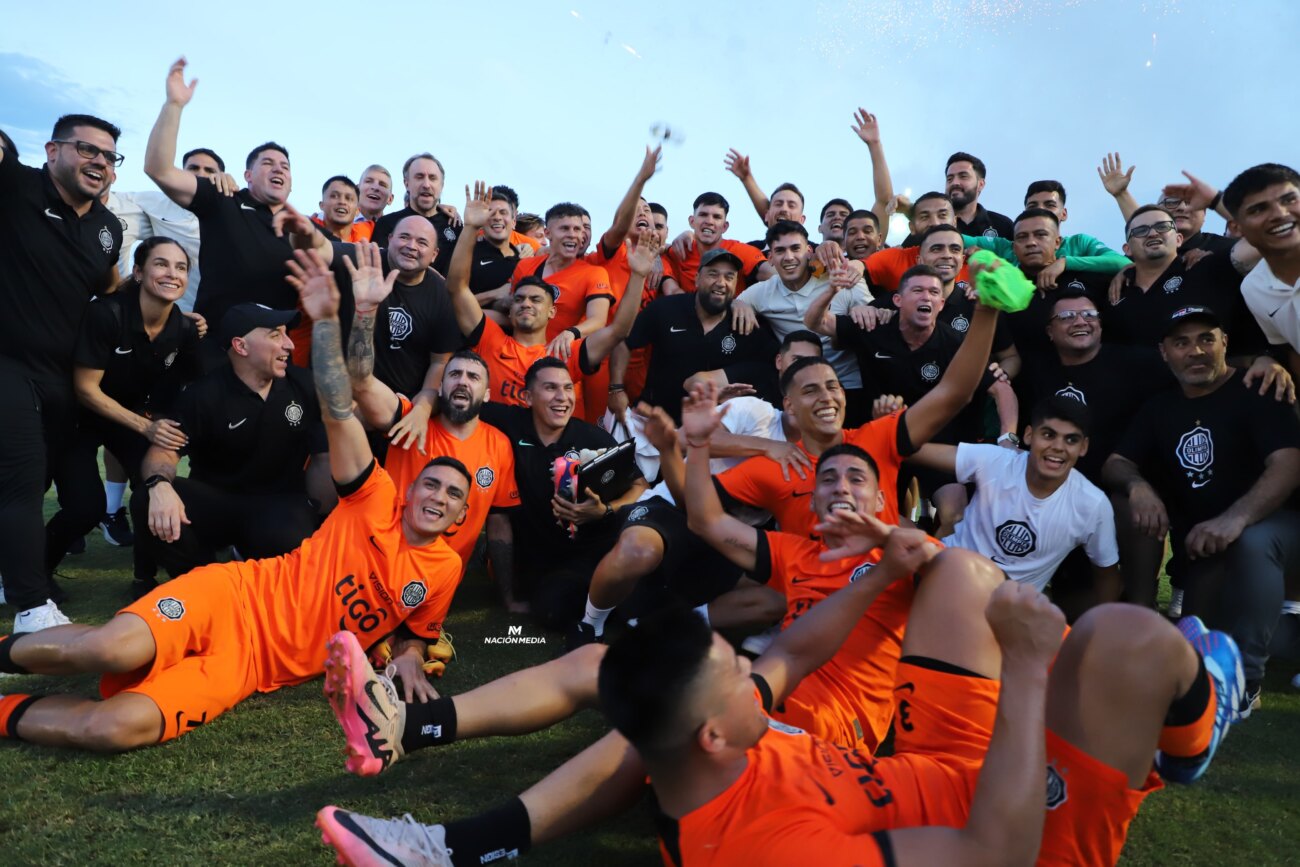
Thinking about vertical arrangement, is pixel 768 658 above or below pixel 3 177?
below

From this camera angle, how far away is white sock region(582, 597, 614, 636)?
5141 millimetres

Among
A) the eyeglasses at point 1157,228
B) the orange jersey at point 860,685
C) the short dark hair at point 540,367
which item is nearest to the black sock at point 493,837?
the orange jersey at point 860,685

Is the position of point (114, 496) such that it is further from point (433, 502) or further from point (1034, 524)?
point (1034, 524)

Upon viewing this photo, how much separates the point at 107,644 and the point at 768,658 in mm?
2880

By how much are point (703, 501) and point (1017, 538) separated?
1.99m

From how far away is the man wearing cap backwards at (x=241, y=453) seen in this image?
5477 mm

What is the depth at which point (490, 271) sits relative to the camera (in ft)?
27.1

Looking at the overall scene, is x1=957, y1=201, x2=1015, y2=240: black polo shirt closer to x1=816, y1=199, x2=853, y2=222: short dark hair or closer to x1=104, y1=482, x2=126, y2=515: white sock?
x1=816, y1=199, x2=853, y2=222: short dark hair

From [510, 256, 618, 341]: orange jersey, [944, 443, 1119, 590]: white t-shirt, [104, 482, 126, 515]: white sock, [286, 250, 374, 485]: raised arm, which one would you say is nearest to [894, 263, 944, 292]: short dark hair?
[944, 443, 1119, 590]: white t-shirt

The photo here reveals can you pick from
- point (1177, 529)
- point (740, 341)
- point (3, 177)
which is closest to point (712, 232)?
point (740, 341)

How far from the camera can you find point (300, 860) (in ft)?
9.88

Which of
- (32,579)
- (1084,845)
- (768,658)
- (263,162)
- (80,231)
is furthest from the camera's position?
(263,162)

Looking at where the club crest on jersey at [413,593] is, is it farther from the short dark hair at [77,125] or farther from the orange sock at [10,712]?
the short dark hair at [77,125]

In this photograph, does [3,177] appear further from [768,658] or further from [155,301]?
[768,658]
